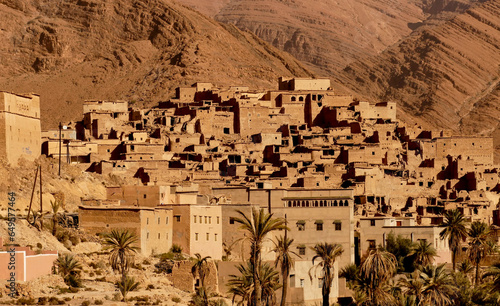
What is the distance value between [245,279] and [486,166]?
4014cm

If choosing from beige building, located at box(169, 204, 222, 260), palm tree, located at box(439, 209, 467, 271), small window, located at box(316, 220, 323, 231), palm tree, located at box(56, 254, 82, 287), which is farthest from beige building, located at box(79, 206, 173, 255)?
palm tree, located at box(439, 209, 467, 271)

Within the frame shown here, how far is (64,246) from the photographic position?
163 ft

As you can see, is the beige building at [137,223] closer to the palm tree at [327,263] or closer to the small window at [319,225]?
the palm tree at [327,263]

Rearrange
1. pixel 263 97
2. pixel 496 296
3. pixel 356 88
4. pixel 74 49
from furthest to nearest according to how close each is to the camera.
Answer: pixel 356 88
pixel 74 49
pixel 263 97
pixel 496 296

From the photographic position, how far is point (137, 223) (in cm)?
5181

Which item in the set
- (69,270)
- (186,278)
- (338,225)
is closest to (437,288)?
(186,278)

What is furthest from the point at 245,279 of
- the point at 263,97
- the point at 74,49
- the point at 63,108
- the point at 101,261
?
the point at 74,49

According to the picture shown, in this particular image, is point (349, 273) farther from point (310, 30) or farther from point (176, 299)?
point (310, 30)

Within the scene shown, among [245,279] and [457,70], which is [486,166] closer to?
[245,279]

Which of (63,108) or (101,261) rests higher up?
(63,108)

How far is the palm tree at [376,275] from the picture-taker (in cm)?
4815

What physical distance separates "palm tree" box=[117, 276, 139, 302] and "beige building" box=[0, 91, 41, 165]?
16.9m

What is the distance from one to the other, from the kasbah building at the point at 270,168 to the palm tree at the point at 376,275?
4684 mm

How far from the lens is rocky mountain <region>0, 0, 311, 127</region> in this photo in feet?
376
